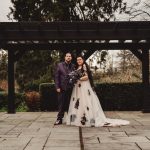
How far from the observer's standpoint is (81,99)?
11.7 m

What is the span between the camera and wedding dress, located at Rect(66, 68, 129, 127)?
37.5 ft

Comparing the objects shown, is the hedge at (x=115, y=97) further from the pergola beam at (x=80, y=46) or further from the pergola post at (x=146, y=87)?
the pergola beam at (x=80, y=46)

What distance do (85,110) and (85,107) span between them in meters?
0.08

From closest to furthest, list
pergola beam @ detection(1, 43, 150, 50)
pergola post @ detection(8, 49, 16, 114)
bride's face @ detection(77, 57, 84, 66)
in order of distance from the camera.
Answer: bride's face @ detection(77, 57, 84, 66) → pergola beam @ detection(1, 43, 150, 50) → pergola post @ detection(8, 49, 16, 114)

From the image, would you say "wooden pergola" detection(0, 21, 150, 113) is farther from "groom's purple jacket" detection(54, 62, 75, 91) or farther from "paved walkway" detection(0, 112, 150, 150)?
"paved walkway" detection(0, 112, 150, 150)

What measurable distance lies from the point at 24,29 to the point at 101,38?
2.57 meters

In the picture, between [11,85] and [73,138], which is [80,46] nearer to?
[11,85]

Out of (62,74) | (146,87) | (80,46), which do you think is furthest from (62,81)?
(146,87)

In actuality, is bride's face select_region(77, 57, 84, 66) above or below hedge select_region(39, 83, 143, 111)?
above

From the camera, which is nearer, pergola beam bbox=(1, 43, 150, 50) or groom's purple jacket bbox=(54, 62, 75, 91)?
groom's purple jacket bbox=(54, 62, 75, 91)

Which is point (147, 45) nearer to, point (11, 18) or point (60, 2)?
point (60, 2)

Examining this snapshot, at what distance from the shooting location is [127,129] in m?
10.5

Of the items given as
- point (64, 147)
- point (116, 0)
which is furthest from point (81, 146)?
point (116, 0)

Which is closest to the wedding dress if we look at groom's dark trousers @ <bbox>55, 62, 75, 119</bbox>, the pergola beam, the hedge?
groom's dark trousers @ <bbox>55, 62, 75, 119</bbox>
